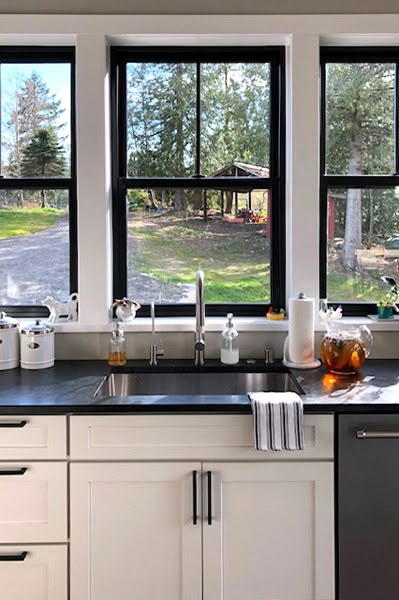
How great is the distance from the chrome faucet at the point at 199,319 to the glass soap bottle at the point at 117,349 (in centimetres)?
33

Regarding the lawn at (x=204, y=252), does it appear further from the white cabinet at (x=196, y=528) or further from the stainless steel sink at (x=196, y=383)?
the white cabinet at (x=196, y=528)

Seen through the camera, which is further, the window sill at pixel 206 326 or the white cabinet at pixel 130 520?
the window sill at pixel 206 326

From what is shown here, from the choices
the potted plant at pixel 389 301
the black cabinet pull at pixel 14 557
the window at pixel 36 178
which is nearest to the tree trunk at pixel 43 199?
the window at pixel 36 178

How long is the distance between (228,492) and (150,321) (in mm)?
960

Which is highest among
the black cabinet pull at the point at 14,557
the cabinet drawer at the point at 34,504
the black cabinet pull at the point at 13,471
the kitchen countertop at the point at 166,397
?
the kitchen countertop at the point at 166,397

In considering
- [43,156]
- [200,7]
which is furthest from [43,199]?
[200,7]

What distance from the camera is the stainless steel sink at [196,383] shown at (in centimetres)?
234

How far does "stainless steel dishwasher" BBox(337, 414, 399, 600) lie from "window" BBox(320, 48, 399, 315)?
94cm

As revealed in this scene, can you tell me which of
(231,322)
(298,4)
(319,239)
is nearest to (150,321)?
(231,322)

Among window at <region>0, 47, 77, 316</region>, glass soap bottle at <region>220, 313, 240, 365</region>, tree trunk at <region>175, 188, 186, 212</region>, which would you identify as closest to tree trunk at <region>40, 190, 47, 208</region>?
window at <region>0, 47, 77, 316</region>

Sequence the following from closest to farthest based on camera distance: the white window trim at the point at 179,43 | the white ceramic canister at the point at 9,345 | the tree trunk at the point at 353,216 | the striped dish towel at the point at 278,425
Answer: the striped dish towel at the point at 278,425 → the white ceramic canister at the point at 9,345 → the white window trim at the point at 179,43 → the tree trunk at the point at 353,216

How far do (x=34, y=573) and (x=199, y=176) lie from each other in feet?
5.87

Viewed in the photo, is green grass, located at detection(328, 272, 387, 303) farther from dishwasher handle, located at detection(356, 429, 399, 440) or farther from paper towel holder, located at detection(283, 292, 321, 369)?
dishwasher handle, located at detection(356, 429, 399, 440)

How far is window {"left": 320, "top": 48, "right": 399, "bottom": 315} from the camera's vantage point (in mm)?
2580
